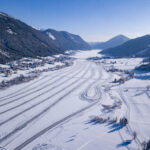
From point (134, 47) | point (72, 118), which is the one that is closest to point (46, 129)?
point (72, 118)

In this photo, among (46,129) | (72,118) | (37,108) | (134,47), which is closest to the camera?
(46,129)

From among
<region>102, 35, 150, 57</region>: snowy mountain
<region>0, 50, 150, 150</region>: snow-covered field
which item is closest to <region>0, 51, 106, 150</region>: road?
<region>0, 50, 150, 150</region>: snow-covered field

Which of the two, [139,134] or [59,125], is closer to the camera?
[139,134]

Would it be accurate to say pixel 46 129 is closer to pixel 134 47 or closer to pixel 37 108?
pixel 37 108

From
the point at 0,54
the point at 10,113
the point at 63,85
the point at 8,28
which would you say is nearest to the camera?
the point at 10,113

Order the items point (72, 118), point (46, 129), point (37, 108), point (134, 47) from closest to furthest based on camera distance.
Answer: point (46, 129)
point (72, 118)
point (37, 108)
point (134, 47)

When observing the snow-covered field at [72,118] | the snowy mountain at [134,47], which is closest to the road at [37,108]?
the snow-covered field at [72,118]

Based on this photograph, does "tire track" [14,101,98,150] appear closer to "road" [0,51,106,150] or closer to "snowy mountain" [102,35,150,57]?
"road" [0,51,106,150]

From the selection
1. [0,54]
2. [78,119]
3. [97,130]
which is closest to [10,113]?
[78,119]

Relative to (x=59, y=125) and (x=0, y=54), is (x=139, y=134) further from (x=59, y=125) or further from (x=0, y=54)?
(x=0, y=54)
